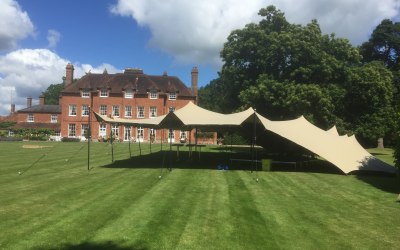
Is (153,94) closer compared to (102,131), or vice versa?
(102,131)

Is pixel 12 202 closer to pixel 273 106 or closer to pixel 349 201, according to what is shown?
pixel 349 201

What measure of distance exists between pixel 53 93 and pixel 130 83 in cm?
6610

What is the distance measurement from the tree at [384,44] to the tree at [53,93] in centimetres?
8650

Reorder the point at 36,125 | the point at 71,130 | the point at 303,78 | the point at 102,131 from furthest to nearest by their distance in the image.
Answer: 1. the point at 36,125
2. the point at 71,130
3. the point at 102,131
4. the point at 303,78

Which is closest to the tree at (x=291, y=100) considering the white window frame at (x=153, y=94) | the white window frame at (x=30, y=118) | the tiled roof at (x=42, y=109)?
the white window frame at (x=153, y=94)

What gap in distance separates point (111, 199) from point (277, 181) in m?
→ 6.74

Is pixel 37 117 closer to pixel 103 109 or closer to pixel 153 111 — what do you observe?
pixel 103 109

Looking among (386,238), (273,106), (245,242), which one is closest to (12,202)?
(245,242)

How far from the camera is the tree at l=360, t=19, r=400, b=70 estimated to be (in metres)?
52.3

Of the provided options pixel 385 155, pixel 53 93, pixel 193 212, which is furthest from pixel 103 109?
pixel 53 93

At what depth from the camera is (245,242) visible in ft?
21.4

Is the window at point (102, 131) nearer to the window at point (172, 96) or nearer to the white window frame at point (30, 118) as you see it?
the window at point (172, 96)

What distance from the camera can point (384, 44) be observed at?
177 ft

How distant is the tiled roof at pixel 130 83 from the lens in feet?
175
